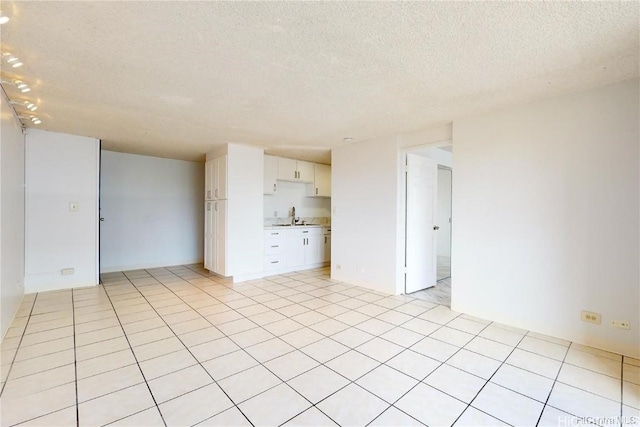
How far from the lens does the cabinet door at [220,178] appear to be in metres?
4.77

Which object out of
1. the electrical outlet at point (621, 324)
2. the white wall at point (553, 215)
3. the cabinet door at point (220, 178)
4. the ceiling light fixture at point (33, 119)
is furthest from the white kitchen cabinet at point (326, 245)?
the ceiling light fixture at point (33, 119)

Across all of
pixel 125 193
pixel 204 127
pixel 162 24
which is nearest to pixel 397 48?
pixel 162 24

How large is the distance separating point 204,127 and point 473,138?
328cm

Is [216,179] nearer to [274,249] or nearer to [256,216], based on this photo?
[256,216]

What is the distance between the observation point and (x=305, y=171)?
6258 mm

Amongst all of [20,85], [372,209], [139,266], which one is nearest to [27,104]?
[20,85]

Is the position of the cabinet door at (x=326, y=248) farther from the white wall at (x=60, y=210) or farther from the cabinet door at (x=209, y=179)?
the white wall at (x=60, y=210)

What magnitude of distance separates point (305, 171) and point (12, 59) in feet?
15.0

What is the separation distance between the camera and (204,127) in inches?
150

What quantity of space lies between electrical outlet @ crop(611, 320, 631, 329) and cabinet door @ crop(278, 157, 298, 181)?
4.98m

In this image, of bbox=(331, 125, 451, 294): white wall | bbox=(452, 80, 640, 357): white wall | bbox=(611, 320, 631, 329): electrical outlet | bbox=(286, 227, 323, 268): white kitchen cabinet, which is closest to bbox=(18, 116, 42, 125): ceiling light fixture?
bbox=(286, 227, 323, 268): white kitchen cabinet

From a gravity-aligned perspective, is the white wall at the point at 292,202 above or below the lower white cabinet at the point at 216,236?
above

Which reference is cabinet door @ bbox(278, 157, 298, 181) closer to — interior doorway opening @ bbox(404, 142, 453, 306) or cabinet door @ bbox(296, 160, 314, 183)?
cabinet door @ bbox(296, 160, 314, 183)

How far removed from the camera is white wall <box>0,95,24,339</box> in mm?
2674
